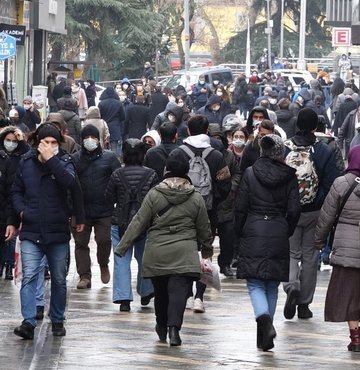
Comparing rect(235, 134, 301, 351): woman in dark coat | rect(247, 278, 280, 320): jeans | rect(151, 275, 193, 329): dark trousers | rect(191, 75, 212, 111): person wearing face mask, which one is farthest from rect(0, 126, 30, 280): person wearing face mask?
rect(191, 75, 212, 111): person wearing face mask

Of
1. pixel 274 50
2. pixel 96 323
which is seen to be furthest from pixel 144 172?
pixel 274 50

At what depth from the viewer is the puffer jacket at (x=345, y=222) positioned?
10922 millimetres

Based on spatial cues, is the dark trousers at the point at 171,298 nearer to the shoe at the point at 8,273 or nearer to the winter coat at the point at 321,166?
the winter coat at the point at 321,166

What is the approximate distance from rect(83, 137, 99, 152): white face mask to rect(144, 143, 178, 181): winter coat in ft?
1.82

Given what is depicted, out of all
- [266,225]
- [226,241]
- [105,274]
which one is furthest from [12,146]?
[266,225]

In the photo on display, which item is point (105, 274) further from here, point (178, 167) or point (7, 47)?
point (7, 47)

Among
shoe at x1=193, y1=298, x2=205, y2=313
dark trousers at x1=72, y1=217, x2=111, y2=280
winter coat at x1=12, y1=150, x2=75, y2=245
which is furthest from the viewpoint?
dark trousers at x1=72, y1=217, x2=111, y2=280

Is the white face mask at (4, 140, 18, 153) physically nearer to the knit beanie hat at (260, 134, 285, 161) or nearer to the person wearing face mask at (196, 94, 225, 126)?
the knit beanie hat at (260, 134, 285, 161)

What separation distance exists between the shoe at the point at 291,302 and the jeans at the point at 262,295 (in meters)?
1.16

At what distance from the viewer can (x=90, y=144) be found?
14.3 metres

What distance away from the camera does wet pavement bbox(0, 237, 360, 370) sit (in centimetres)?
1034

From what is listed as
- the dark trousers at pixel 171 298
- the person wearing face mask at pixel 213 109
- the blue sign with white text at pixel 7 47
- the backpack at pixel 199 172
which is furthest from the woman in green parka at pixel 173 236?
the blue sign with white text at pixel 7 47

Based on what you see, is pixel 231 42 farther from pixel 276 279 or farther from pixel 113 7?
pixel 276 279

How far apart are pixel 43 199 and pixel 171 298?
1230mm
